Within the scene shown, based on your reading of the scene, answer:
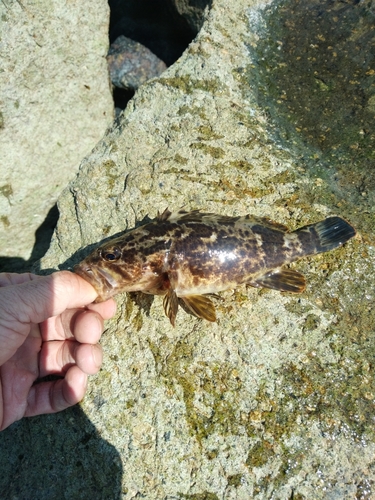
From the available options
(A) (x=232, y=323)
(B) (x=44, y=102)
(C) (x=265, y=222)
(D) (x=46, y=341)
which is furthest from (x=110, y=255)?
(B) (x=44, y=102)

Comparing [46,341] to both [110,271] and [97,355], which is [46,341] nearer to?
[97,355]

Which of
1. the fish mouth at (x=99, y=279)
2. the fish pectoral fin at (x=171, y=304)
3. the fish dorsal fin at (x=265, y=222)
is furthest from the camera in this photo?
the fish dorsal fin at (x=265, y=222)

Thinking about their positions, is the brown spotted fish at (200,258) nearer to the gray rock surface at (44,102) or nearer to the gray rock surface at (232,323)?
the gray rock surface at (232,323)

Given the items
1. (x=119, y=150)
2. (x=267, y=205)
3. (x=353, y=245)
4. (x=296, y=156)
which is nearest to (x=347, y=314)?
(x=353, y=245)

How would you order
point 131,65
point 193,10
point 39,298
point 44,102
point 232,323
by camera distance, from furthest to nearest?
1. point 131,65
2. point 193,10
3. point 44,102
4. point 232,323
5. point 39,298

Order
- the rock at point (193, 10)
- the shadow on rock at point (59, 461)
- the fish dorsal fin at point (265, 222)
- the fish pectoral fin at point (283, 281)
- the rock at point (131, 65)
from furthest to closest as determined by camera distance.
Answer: the rock at point (131, 65)
the rock at point (193, 10)
the fish dorsal fin at point (265, 222)
the fish pectoral fin at point (283, 281)
the shadow on rock at point (59, 461)

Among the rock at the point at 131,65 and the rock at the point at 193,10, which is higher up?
the rock at the point at 193,10

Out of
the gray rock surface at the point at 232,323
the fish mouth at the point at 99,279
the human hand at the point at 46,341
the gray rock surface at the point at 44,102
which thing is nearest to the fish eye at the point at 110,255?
the fish mouth at the point at 99,279
